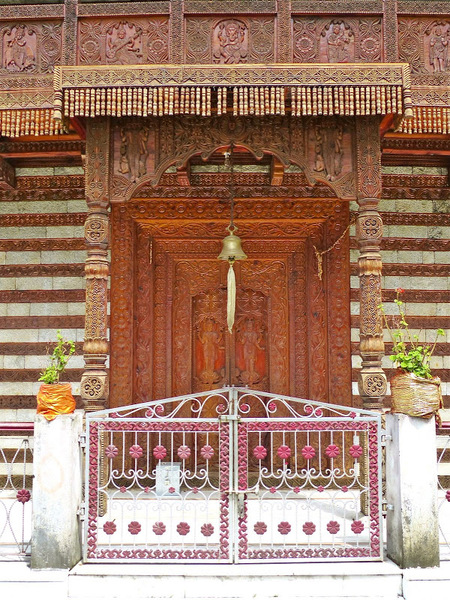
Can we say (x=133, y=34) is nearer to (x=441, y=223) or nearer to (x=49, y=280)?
(x=49, y=280)

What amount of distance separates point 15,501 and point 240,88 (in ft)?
15.9

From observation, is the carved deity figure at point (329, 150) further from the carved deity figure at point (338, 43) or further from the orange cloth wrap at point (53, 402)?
the orange cloth wrap at point (53, 402)

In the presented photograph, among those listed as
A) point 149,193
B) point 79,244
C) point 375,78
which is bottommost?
point 79,244

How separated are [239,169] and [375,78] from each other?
304 centimetres

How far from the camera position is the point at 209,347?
9477 millimetres

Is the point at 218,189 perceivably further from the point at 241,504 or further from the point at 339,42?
the point at 241,504

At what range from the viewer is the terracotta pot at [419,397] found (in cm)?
569

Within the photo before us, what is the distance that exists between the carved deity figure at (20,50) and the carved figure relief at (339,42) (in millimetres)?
3397

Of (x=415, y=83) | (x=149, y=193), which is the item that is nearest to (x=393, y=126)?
(x=415, y=83)

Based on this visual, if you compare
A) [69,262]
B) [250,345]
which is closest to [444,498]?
[250,345]

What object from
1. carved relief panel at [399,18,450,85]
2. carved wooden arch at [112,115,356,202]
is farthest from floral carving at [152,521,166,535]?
carved relief panel at [399,18,450,85]

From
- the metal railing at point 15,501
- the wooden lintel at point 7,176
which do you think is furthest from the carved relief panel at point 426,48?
the metal railing at point 15,501

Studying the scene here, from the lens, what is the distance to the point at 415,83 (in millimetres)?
7148

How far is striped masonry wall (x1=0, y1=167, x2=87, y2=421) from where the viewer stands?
916 cm
